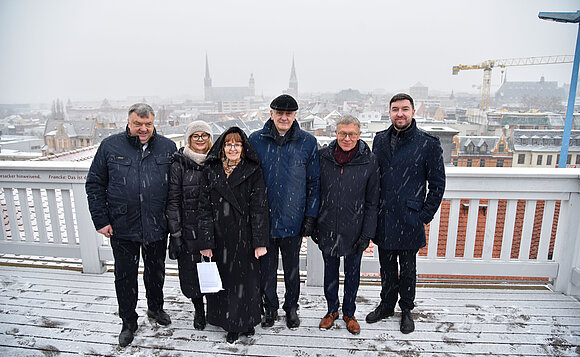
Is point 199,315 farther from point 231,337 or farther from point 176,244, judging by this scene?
point 176,244

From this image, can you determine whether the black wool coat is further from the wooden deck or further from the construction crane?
the construction crane

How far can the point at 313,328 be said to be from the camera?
8.25 ft

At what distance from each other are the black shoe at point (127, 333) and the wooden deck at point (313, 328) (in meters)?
0.04

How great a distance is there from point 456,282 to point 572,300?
90 centimetres

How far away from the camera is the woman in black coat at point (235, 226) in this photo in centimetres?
218

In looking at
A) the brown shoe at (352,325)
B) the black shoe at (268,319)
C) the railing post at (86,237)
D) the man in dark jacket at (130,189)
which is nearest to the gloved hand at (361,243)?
the brown shoe at (352,325)

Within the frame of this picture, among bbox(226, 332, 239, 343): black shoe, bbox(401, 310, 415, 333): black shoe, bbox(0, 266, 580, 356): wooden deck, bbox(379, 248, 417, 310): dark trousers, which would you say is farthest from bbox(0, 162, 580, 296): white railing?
bbox(226, 332, 239, 343): black shoe

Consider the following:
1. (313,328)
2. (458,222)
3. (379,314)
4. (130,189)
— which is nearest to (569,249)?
(458,222)

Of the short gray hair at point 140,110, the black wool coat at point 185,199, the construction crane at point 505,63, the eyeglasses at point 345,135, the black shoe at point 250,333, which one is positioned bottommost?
the black shoe at point 250,333

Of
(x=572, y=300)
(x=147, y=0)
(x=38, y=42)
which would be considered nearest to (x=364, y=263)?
(x=572, y=300)

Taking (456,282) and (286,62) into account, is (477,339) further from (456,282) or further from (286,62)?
(286,62)

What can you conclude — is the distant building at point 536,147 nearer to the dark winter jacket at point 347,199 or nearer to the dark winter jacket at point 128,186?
the dark winter jacket at point 347,199

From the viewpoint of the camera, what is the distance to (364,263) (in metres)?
3.09

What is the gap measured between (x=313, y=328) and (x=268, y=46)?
112 metres
